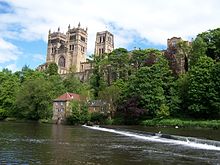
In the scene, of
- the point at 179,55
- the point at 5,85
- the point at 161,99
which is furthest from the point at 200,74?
the point at 5,85

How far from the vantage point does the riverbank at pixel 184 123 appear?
6964cm

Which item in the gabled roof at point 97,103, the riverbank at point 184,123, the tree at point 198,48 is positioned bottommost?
the riverbank at point 184,123

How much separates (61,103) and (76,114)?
14.0 m

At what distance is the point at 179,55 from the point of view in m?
109

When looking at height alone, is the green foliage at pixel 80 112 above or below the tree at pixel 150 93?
below

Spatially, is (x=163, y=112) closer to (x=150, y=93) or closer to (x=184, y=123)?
(x=150, y=93)

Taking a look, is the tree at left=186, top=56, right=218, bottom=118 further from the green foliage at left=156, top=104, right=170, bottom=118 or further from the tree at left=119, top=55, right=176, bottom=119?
the tree at left=119, top=55, right=176, bottom=119

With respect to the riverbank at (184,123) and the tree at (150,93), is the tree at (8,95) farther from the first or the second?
the riverbank at (184,123)

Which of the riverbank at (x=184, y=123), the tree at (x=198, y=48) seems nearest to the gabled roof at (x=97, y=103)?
the riverbank at (x=184, y=123)

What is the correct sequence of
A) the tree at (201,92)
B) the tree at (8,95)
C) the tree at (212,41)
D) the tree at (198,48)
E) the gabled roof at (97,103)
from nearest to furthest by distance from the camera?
the tree at (201,92) < the gabled roof at (97,103) < the tree at (198,48) < the tree at (212,41) < the tree at (8,95)

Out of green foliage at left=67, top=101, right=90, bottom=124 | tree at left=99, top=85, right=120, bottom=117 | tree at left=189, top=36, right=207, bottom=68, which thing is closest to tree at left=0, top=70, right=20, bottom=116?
green foliage at left=67, top=101, right=90, bottom=124

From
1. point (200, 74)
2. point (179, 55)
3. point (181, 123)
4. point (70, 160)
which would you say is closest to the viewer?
point (70, 160)

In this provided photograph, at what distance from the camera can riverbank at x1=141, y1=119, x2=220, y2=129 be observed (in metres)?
69.6

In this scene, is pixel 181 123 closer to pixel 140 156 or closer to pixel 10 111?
pixel 140 156
